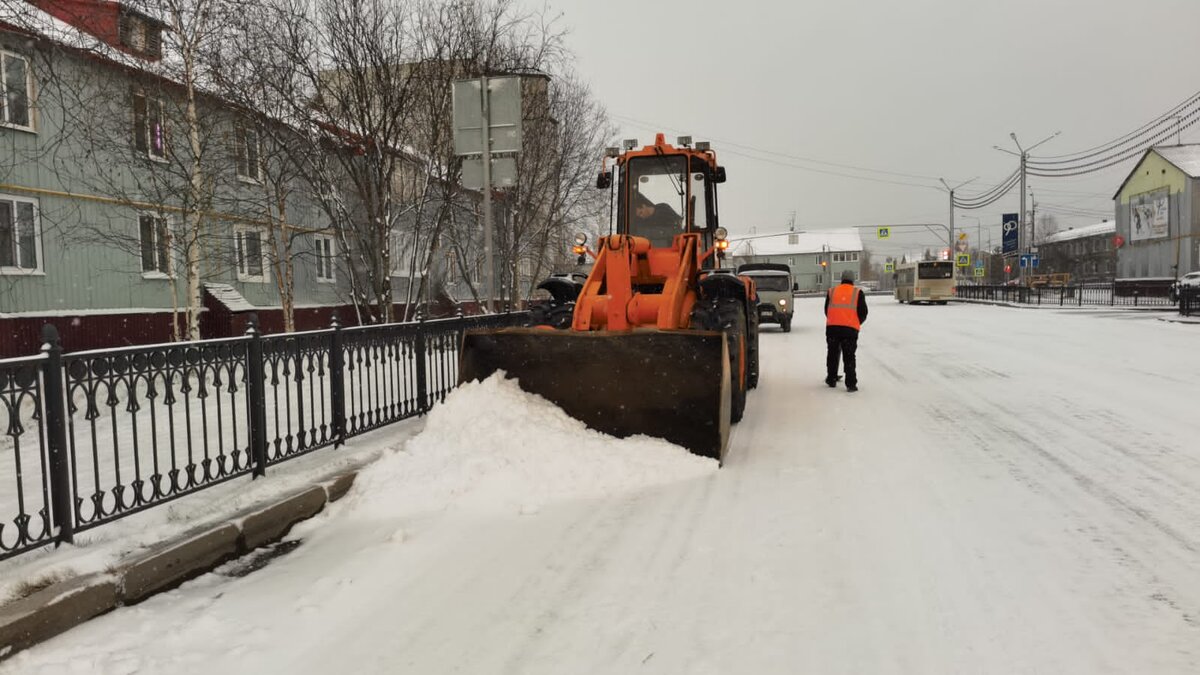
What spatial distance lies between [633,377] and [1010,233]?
137ft

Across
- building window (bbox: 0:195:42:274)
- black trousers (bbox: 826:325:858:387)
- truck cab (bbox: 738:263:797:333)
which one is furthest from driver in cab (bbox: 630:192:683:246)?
truck cab (bbox: 738:263:797:333)

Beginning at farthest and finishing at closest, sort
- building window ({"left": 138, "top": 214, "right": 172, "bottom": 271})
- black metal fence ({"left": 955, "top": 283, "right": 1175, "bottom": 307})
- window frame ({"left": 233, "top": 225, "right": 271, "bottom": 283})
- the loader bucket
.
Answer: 1. black metal fence ({"left": 955, "top": 283, "right": 1175, "bottom": 307})
2. window frame ({"left": 233, "top": 225, "right": 271, "bottom": 283})
3. building window ({"left": 138, "top": 214, "right": 172, "bottom": 271})
4. the loader bucket

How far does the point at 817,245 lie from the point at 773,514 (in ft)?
339

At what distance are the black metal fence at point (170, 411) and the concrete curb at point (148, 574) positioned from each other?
53 centimetres

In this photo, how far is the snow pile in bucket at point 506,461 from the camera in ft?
17.5

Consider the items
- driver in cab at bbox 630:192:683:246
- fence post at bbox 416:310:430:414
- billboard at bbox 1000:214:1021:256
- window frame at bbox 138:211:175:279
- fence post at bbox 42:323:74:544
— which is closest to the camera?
fence post at bbox 42:323:74:544

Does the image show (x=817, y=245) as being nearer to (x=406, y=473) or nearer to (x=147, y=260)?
(x=147, y=260)

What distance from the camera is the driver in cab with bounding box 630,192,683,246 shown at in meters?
9.16

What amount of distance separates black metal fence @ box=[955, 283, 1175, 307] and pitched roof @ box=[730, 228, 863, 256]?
51.9m

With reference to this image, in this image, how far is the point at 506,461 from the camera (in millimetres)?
5719

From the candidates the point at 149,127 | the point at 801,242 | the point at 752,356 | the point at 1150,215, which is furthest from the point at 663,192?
the point at 801,242

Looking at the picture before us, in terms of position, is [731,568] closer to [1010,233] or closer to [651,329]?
[651,329]

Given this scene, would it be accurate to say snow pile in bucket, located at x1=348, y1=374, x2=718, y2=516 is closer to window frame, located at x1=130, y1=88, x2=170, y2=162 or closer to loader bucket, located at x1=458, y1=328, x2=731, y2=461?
loader bucket, located at x1=458, y1=328, x2=731, y2=461

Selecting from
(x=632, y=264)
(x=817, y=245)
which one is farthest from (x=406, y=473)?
(x=817, y=245)
